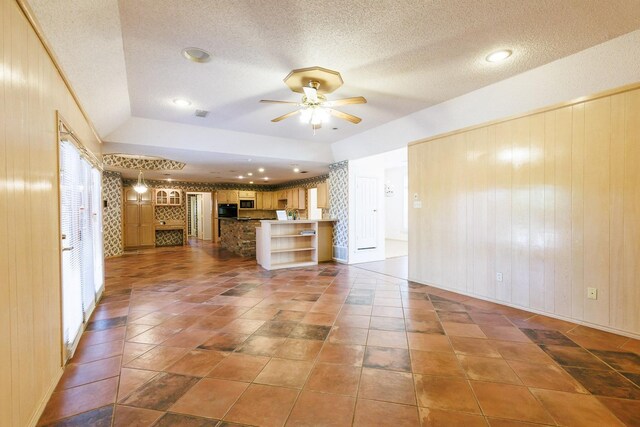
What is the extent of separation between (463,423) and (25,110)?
3046 mm

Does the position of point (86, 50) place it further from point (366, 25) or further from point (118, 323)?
point (118, 323)

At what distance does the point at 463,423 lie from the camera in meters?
1.56

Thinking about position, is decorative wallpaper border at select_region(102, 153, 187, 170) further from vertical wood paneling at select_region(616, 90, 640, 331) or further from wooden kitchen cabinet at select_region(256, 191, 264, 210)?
vertical wood paneling at select_region(616, 90, 640, 331)

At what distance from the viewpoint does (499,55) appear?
273cm

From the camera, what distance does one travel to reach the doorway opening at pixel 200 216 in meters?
11.9

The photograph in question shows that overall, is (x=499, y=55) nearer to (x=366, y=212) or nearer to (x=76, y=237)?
(x=366, y=212)

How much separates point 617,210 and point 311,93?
3.18 m

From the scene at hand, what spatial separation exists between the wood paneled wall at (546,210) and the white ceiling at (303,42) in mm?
734

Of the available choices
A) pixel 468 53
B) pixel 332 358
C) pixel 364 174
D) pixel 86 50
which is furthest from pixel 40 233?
pixel 364 174

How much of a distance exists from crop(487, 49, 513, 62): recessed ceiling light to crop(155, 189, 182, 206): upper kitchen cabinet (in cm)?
1015

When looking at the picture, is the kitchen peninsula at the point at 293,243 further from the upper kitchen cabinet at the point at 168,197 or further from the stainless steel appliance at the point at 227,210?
the upper kitchen cabinet at the point at 168,197

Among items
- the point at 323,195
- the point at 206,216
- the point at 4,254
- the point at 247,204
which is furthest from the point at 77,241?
the point at 206,216

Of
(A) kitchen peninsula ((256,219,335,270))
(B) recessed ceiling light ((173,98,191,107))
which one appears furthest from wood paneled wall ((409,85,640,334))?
(B) recessed ceiling light ((173,98,191,107))

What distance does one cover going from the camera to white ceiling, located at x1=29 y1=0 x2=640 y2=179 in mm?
2049
